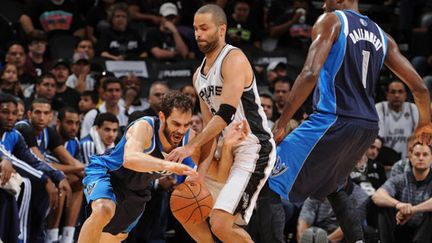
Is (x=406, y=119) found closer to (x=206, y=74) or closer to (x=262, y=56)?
(x=262, y=56)

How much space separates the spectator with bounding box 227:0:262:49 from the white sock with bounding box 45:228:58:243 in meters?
4.76

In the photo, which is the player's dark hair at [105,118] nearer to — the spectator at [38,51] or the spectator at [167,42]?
the spectator at [38,51]

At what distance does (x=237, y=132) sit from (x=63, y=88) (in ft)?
16.8

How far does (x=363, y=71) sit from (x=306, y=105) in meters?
4.59

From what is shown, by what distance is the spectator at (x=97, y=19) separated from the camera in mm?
12602

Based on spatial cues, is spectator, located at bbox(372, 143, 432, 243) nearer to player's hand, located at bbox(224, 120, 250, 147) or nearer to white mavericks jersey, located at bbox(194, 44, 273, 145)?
white mavericks jersey, located at bbox(194, 44, 273, 145)

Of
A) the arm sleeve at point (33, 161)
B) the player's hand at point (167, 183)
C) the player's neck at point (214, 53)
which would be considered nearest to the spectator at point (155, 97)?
the player's hand at point (167, 183)

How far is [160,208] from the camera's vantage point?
29.5ft

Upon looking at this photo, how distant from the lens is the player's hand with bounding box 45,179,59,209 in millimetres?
8461

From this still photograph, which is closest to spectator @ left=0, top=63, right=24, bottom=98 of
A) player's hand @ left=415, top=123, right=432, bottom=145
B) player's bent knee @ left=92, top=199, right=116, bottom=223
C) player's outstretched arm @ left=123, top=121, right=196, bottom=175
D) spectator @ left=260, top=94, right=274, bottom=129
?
spectator @ left=260, top=94, right=274, bottom=129

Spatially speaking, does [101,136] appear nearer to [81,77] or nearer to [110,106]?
[110,106]

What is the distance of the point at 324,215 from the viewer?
9039 millimetres

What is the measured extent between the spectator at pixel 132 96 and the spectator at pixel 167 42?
0.97m

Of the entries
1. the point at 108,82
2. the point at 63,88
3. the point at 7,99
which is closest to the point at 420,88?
the point at 7,99
